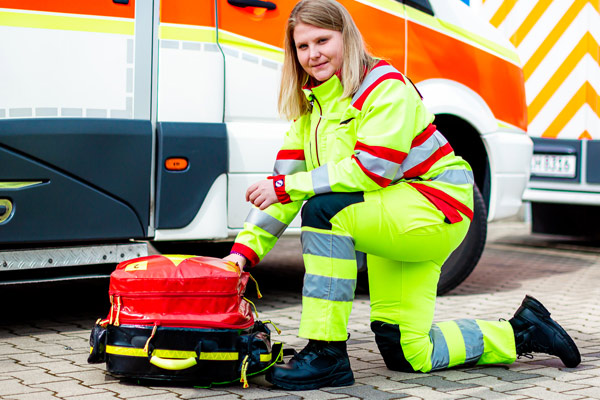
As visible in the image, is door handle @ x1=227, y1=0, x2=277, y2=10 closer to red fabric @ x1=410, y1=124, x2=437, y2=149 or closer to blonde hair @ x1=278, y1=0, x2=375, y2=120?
blonde hair @ x1=278, y1=0, x2=375, y2=120

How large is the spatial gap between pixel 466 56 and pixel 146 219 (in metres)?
2.05

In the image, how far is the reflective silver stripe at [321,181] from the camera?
309 cm

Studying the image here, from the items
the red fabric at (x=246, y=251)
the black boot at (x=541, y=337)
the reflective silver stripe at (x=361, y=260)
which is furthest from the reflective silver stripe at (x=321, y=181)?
the reflective silver stripe at (x=361, y=260)

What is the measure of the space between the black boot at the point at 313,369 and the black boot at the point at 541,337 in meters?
0.75

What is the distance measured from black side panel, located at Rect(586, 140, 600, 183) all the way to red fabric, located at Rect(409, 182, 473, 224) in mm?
4063

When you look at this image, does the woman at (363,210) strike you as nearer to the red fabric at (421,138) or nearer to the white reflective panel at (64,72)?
the red fabric at (421,138)

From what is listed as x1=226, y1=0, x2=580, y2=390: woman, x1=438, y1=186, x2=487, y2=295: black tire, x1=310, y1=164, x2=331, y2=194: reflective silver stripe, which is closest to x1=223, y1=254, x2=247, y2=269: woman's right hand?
x1=226, y1=0, x2=580, y2=390: woman

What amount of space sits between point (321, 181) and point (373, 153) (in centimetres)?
20

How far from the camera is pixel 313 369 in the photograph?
304 cm

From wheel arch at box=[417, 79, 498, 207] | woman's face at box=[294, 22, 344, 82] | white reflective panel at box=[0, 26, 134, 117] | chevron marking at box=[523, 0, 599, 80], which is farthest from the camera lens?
chevron marking at box=[523, 0, 599, 80]

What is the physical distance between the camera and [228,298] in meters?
3.10

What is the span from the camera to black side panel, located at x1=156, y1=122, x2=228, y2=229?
410 cm

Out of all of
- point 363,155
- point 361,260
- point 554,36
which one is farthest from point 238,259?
point 554,36

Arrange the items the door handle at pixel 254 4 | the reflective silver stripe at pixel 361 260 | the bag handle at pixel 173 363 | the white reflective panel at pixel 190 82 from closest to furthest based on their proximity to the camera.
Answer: the bag handle at pixel 173 363, the white reflective panel at pixel 190 82, the door handle at pixel 254 4, the reflective silver stripe at pixel 361 260
